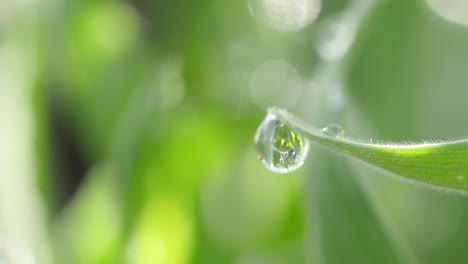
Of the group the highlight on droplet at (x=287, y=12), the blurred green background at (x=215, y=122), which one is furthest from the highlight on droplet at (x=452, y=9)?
the highlight on droplet at (x=287, y=12)

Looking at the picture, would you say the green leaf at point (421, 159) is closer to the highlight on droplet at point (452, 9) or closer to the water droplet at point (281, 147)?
the water droplet at point (281, 147)

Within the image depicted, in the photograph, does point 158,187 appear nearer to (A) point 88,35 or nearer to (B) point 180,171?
(B) point 180,171

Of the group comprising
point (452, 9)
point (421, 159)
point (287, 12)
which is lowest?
point (421, 159)

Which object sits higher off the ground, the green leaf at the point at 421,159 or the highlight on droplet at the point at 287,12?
the highlight on droplet at the point at 287,12

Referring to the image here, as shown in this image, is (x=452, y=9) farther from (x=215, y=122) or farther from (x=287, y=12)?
(x=215, y=122)

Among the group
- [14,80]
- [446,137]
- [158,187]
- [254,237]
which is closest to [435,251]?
[446,137]

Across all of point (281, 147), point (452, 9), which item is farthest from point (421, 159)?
point (452, 9)
